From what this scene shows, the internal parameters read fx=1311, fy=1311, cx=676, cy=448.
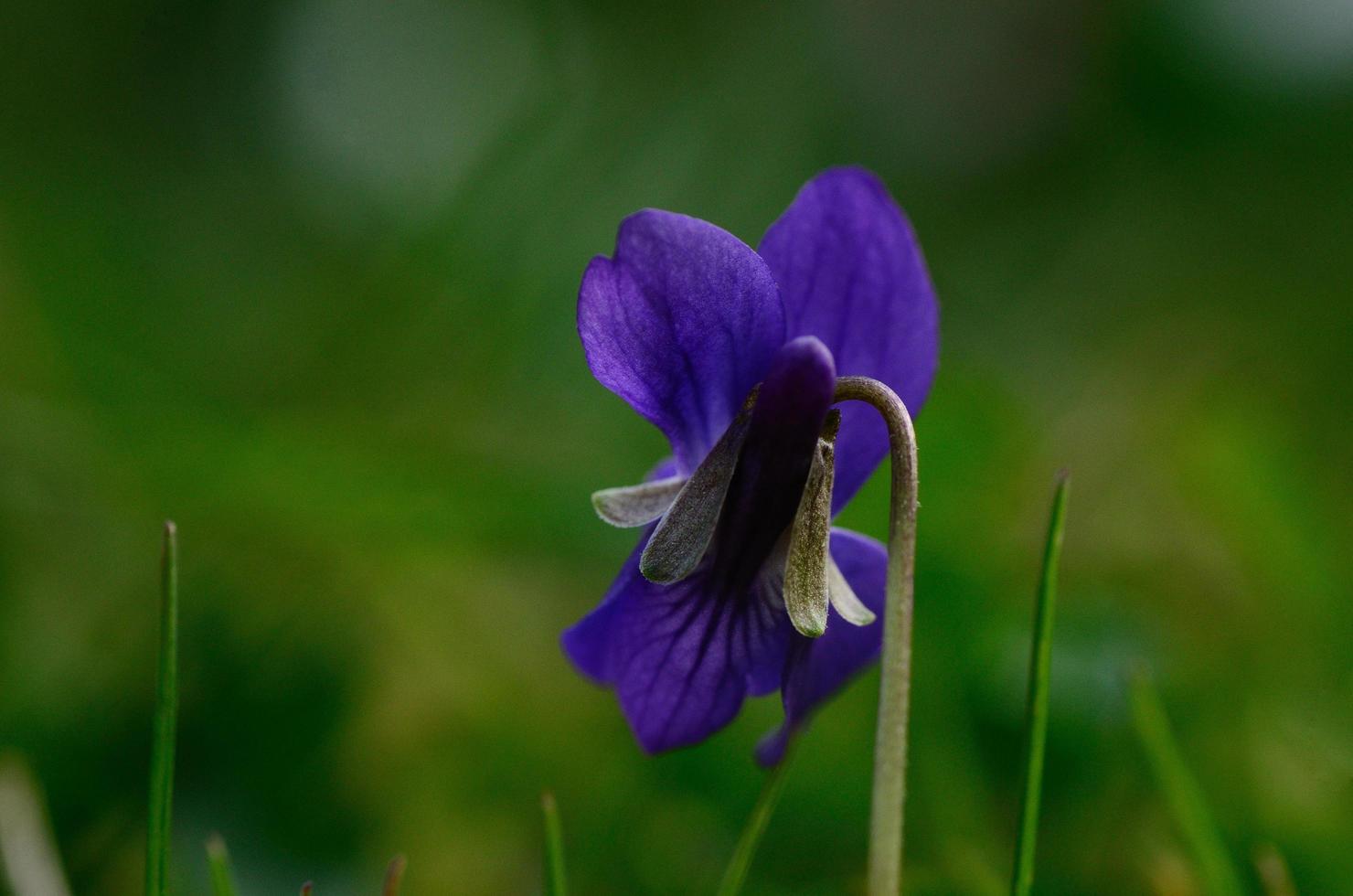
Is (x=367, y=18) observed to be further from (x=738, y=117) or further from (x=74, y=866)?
(x=74, y=866)

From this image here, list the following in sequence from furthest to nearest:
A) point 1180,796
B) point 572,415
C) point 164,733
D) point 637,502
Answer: point 572,415 → point 1180,796 → point 637,502 → point 164,733

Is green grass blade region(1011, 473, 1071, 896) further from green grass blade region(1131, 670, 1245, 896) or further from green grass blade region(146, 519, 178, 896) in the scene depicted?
green grass blade region(146, 519, 178, 896)

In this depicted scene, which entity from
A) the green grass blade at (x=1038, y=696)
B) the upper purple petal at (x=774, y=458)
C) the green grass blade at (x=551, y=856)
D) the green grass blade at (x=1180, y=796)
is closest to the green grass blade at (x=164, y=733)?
the green grass blade at (x=551, y=856)

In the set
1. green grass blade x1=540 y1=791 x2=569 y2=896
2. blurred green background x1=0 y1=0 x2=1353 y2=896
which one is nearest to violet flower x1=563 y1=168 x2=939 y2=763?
green grass blade x1=540 y1=791 x2=569 y2=896

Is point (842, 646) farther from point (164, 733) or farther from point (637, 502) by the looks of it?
point (164, 733)

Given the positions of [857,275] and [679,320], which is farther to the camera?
[857,275]

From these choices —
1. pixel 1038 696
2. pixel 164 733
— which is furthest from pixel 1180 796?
pixel 164 733

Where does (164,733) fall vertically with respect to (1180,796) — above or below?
below
